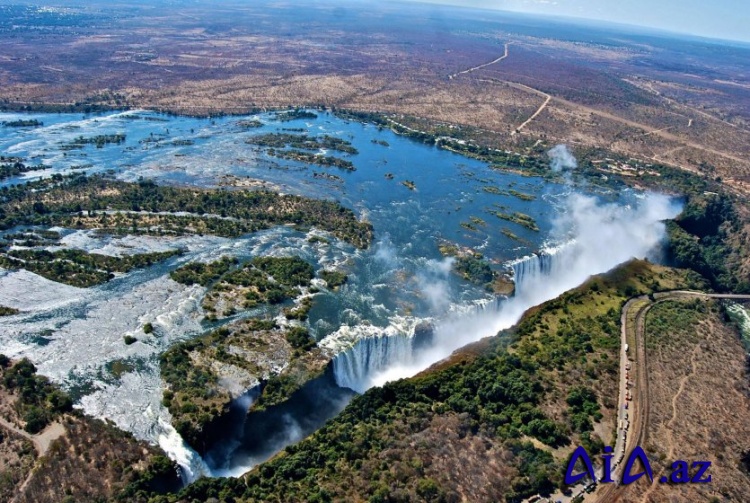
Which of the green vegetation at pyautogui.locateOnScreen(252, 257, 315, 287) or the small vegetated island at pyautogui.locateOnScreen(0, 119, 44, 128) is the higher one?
the small vegetated island at pyautogui.locateOnScreen(0, 119, 44, 128)

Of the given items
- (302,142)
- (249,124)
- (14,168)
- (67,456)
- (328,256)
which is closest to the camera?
(67,456)

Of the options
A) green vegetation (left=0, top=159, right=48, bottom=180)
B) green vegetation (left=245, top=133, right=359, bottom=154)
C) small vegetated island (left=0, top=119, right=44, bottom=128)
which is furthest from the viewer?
small vegetated island (left=0, top=119, right=44, bottom=128)

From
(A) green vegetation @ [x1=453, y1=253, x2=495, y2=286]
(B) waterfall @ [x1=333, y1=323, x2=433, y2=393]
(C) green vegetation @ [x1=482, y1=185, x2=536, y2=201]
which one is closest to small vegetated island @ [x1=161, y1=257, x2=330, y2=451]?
(B) waterfall @ [x1=333, y1=323, x2=433, y2=393]

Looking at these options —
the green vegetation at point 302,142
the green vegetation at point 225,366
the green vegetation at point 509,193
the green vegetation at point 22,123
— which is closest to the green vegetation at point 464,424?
the green vegetation at point 225,366

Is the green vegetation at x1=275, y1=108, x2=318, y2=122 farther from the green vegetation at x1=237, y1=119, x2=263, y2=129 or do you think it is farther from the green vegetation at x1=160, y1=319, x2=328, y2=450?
the green vegetation at x1=160, y1=319, x2=328, y2=450

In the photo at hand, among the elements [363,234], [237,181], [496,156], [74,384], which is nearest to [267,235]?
[363,234]

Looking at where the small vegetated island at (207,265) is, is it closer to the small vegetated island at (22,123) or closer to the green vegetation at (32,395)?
the green vegetation at (32,395)

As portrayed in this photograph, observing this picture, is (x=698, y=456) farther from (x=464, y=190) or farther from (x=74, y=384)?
(x=464, y=190)

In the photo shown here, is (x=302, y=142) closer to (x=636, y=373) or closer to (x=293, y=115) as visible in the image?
(x=293, y=115)

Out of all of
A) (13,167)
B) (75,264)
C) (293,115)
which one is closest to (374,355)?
(75,264)
